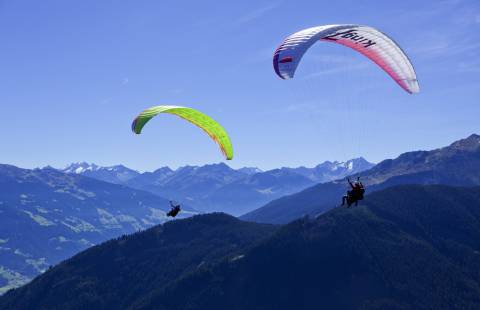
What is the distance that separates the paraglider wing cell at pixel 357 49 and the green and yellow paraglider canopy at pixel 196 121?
54.6ft

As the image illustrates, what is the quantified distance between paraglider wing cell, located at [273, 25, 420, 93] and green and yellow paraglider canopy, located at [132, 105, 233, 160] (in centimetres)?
1664

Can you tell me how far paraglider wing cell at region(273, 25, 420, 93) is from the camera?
43.8 meters

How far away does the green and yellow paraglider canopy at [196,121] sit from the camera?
57.4 m

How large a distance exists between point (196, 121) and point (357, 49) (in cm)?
2037

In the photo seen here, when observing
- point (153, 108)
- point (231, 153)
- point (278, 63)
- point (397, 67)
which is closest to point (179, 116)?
point (153, 108)

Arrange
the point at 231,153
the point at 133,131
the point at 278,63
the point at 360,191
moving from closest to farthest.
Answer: the point at 278,63 < the point at 360,191 < the point at 133,131 < the point at 231,153

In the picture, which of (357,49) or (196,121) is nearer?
(357,49)

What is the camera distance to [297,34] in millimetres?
46625

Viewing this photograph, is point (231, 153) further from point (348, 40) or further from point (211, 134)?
point (348, 40)

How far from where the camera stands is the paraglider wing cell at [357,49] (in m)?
43.8

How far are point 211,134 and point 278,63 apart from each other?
2166 centimetres

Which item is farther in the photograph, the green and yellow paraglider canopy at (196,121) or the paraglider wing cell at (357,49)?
the green and yellow paraglider canopy at (196,121)

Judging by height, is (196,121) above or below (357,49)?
below

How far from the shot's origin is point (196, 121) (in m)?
62.9
